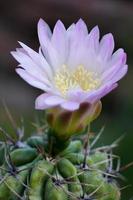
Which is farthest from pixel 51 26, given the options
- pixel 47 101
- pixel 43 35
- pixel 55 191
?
pixel 47 101

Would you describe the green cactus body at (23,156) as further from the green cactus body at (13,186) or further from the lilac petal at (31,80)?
the lilac petal at (31,80)

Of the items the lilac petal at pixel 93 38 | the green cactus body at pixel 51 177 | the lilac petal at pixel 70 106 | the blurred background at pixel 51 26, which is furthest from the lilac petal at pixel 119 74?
the blurred background at pixel 51 26

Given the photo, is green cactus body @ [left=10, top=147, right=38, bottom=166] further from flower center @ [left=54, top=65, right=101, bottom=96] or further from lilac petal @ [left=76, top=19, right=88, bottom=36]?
lilac petal @ [left=76, top=19, right=88, bottom=36]

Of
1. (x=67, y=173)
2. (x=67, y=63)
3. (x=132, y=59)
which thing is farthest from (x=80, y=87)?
(x=132, y=59)

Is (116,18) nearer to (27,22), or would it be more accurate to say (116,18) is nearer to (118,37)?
(118,37)

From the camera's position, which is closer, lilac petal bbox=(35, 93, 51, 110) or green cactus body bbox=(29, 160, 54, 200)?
lilac petal bbox=(35, 93, 51, 110)

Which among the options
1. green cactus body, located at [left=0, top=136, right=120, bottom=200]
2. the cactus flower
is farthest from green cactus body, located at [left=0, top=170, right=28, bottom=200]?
the cactus flower

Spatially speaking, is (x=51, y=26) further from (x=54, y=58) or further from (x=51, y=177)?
(x=51, y=177)

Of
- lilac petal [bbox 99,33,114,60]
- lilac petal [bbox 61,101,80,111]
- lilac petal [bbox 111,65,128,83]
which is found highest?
lilac petal [bbox 99,33,114,60]
